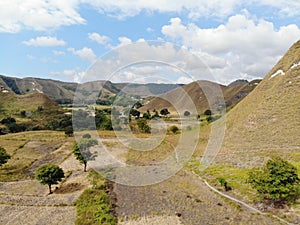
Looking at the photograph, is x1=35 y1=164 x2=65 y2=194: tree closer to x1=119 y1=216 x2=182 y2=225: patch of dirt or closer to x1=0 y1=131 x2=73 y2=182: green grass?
x1=0 y1=131 x2=73 y2=182: green grass

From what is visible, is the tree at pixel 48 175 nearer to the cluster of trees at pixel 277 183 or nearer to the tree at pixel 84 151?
the tree at pixel 84 151

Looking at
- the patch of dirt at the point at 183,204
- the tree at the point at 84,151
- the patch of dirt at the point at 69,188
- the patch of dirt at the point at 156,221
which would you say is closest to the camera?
the patch of dirt at the point at 156,221

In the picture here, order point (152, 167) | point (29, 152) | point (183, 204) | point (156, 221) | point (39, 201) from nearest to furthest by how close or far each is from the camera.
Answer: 1. point (156, 221)
2. point (183, 204)
3. point (39, 201)
4. point (152, 167)
5. point (29, 152)

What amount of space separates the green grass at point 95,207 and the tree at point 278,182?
1530cm

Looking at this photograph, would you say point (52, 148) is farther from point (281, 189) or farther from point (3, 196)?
point (281, 189)

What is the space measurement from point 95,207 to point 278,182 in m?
18.9

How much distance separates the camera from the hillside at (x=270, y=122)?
46.6 m

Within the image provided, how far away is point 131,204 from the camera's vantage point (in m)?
28.6

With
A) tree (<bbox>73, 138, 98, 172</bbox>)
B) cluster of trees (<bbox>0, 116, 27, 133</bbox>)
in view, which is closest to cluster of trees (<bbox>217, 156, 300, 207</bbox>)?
tree (<bbox>73, 138, 98, 172</bbox>)

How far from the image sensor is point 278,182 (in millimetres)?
25094

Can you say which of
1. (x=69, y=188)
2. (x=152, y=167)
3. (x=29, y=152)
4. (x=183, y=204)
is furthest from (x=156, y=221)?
(x=29, y=152)

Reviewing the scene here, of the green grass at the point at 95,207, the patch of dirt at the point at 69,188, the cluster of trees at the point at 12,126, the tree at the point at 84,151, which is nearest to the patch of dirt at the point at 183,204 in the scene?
the green grass at the point at 95,207

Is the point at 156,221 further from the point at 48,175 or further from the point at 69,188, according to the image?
the point at 48,175

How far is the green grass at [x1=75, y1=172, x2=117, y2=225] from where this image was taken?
2388 centimetres
